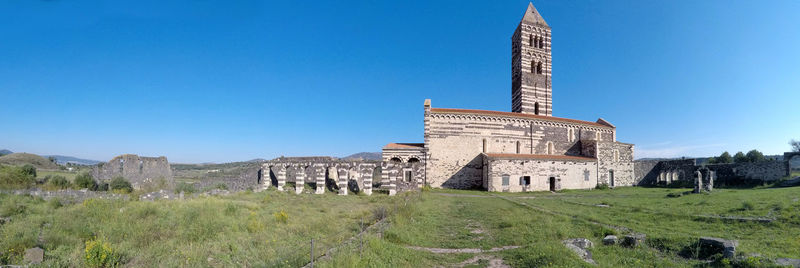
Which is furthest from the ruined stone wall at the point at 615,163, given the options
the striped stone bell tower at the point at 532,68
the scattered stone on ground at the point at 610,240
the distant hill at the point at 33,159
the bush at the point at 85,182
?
the distant hill at the point at 33,159

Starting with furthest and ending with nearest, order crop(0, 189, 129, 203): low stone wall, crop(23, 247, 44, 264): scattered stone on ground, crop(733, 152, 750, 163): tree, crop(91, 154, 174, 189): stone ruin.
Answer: crop(733, 152, 750, 163): tree < crop(91, 154, 174, 189): stone ruin < crop(0, 189, 129, 203): low stone wall < crop(23, 247, 44, 264): scattered stone on ground

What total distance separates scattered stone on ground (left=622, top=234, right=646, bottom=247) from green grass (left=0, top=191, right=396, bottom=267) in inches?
316

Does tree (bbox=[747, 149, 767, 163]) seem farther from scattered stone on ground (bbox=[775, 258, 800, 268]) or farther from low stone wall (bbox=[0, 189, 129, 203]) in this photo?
low stone wall (bbox=[0, 189, 129, 203])

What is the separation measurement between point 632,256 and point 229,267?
970 cm

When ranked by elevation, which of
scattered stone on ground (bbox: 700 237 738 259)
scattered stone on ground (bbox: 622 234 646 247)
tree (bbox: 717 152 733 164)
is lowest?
scattered stone on ground (bbox: 622 234 646 247)

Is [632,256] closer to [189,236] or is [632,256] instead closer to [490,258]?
[490,258]

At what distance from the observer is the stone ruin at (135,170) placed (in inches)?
999

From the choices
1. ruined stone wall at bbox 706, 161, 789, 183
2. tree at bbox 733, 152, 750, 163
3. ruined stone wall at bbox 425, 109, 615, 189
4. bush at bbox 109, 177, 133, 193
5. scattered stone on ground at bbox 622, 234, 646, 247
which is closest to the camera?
scattered stone on ground at bbox 622, 234, 646, 247

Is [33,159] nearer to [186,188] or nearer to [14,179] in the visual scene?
[14,179]

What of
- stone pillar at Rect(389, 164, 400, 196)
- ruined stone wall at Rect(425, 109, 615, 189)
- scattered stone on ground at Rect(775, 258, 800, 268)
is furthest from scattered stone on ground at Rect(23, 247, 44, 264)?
ruined stone wall at Rect(425, 109, 615, 189)

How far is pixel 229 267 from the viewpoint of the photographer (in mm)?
7016

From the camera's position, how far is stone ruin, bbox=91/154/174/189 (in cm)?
2538

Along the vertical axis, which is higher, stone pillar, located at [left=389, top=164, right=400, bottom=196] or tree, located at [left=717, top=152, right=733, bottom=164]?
tree, located at [left=717, top=152, right=733, bottom=164]

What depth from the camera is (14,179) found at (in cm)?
1953
